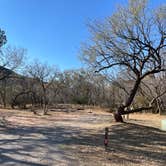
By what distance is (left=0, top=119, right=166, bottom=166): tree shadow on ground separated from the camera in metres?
10.8

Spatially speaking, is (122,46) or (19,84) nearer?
(122,46)

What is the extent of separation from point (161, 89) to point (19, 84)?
25275 mm

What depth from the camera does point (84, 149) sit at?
12945mm

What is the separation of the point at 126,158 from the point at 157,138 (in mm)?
5516

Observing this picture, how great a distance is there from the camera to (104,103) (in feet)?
220

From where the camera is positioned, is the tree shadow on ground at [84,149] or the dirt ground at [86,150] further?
the tree shadow on ground at [84,149]

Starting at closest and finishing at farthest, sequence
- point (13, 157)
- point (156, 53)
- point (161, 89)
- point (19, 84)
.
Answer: point (13, 157) → point (156, 53) → point (161, 89) → point (19, 84)

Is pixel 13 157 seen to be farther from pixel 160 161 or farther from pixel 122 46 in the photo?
pixel 122 46

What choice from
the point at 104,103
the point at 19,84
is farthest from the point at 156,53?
the point at 104,103

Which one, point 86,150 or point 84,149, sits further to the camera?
point 84,149

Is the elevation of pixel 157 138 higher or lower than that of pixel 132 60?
lower

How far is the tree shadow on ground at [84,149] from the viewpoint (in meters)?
10.8

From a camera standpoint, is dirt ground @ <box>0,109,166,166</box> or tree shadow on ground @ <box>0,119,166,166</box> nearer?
dirt ground @ <box>0,109,166,166</box>

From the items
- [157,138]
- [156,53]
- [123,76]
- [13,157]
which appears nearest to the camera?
[13,157]
